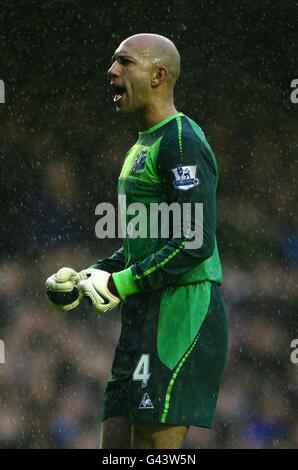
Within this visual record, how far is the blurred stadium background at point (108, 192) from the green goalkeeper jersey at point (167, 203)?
3453 mm

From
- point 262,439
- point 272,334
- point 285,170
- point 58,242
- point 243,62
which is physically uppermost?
point 243,62

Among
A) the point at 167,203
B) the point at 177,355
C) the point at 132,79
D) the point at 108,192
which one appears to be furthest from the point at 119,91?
the point at 108,192

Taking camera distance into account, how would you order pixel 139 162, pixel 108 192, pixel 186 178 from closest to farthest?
pixel 186 178
pixel 139 162
pixel 108 192

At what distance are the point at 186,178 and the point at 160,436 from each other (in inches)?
31.5

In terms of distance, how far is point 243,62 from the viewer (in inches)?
281

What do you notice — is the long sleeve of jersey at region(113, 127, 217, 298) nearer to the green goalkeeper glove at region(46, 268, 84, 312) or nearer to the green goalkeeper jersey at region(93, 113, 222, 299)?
the green goalkeeper jersey at region(93, 113, 222, 299)

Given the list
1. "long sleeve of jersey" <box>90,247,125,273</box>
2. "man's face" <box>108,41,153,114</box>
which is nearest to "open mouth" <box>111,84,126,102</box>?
"man's face" <box>108,41,153,114</box>

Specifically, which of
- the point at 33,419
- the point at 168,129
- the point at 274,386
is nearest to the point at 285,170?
the point at 274,386

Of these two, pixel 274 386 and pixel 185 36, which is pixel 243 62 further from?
pixel 274 386

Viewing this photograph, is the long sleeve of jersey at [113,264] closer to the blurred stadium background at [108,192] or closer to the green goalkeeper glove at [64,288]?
the green goalkeeper glove at [64,288]

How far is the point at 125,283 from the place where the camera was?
3555 mm

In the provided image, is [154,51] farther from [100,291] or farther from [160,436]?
[160,436]

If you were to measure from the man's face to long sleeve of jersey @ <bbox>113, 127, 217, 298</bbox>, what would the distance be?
8.7 inches
